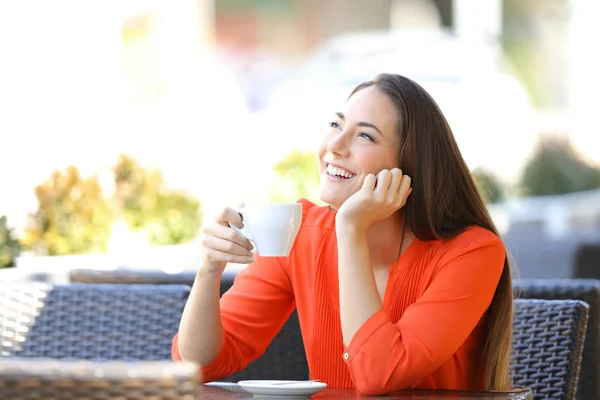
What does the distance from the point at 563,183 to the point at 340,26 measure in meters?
12.7

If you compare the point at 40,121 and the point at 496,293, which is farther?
the point at 40,121

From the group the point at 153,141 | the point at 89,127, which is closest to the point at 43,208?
the point at 89,127

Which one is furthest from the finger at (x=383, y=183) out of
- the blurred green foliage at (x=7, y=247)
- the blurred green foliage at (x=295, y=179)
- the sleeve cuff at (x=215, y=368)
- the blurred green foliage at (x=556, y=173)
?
the blurred green foliage at (x=556, y=173)

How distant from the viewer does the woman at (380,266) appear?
205 cm

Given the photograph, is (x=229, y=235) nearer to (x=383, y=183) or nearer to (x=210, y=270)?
(x=210, y=270)

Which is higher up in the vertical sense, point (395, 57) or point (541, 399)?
point (395, 57)

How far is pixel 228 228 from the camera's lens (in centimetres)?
204

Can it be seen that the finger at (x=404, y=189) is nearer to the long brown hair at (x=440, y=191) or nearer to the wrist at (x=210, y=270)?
the long brown hair at (x=440, y=191)

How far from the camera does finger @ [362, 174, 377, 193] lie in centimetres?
210

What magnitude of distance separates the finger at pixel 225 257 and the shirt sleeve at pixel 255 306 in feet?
0.98

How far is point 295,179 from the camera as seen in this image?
21.6 ft

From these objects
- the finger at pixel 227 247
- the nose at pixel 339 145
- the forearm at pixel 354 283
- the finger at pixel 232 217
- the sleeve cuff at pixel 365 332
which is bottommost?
the sleeve cuff at pixel 365 332

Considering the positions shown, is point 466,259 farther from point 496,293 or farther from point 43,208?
point 43,208

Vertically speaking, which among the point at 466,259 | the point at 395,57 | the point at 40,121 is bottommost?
the point at 466,259
